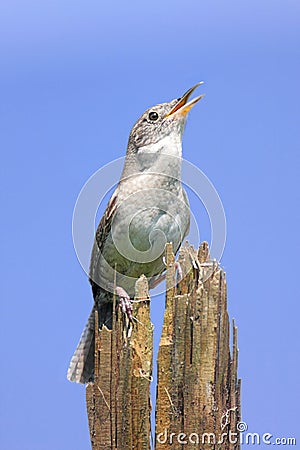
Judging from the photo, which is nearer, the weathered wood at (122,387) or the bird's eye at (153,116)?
the weathered wood at (122,387)

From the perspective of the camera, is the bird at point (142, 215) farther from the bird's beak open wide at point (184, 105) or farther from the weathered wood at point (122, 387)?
Result: the weathered wood at point (122, 387)

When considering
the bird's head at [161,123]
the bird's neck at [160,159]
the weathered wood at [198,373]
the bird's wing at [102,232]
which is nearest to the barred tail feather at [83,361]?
the bird's wing at [102,232]

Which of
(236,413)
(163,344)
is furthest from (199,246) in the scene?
(236,413)

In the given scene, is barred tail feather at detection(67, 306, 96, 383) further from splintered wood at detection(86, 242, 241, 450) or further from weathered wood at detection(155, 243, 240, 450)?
weathered wood at detection(155, 243, 240, 450)

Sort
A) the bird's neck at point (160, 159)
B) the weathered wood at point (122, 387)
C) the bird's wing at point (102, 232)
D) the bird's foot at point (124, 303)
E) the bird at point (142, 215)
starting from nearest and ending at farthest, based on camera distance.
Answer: the weathered wood at point (122, 387)
the bird's foot at point (124, 303)
the bird at point (142, 215)
the bird's neck at point (160, 159)
the bird's wing at point (102, 232)

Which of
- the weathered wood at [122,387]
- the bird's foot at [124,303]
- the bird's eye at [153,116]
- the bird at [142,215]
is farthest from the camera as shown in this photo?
the bird's eye at [153,116]

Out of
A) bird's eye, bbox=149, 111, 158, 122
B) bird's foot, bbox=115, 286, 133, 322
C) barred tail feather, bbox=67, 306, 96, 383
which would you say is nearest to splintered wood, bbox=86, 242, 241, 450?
bird's foot, bbox=115, 286, 133, 322

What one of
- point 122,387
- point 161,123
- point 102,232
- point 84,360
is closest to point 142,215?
point 102,232

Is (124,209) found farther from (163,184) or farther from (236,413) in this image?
(236,413)

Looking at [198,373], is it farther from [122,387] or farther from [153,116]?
[153,116]
